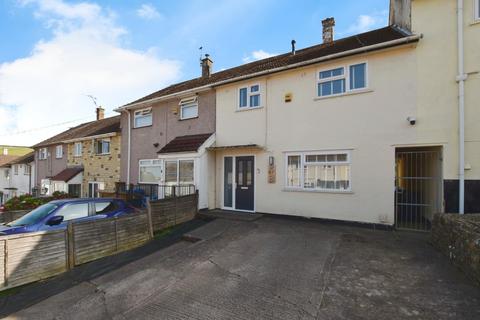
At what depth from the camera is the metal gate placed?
A: 7.73m

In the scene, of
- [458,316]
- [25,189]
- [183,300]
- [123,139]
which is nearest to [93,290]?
[183,300]

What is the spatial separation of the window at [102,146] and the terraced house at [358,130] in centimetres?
716

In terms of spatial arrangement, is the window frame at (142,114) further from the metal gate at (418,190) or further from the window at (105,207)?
the metal gate at (418,190)

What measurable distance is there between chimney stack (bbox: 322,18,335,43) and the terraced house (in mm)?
2781

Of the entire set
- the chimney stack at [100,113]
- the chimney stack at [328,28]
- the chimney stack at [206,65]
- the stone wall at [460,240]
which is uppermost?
the chimney stack at [328,28]

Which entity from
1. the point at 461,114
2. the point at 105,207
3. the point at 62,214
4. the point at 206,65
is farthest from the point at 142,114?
the point at 461,114

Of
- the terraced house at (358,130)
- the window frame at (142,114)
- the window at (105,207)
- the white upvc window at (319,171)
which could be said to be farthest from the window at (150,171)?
the white upvc window at (319,171)

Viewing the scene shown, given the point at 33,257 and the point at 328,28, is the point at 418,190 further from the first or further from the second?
the point at 33,257

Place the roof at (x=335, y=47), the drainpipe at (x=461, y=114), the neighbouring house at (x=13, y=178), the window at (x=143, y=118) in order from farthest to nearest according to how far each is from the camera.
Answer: the neighbouring house at (x=13, y=178)
the window at (x=143, y=118)
the roof at (x=335, y=47)
the drainpipe at (x=461, y=114)

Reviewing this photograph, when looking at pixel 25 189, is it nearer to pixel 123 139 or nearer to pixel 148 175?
pixel 123 139

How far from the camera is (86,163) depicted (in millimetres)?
17359

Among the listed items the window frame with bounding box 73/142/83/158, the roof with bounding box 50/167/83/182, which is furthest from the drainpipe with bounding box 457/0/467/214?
the window frame with bounding box 73/142/83/158

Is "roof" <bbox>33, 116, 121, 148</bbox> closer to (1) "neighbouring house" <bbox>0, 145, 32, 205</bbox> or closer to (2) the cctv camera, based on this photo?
(1) "neighbouring house" <bbox>0, 145, 32, 205</bbox>

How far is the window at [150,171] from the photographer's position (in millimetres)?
12570
